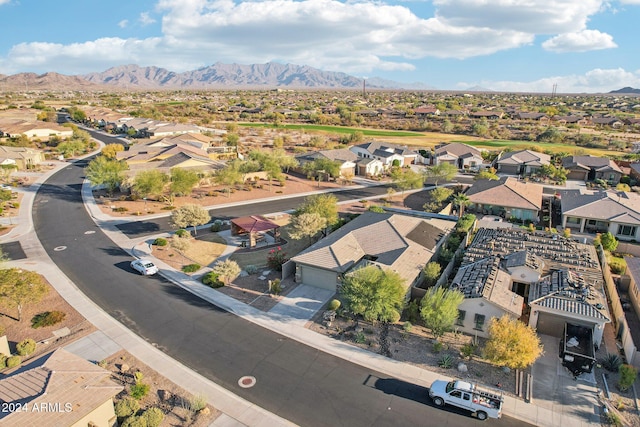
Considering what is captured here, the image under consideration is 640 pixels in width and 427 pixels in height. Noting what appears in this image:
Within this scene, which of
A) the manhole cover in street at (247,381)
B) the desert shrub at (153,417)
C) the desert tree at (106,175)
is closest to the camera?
the desert shrub at (153,417)

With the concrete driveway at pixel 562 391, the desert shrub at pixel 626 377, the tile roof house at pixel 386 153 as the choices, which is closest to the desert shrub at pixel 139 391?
the concrete driveway at pixel 562 391

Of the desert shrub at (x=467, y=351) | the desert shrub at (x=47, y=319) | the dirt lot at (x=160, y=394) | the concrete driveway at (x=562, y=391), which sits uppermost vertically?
the desert shrub at (x=467, y=351)

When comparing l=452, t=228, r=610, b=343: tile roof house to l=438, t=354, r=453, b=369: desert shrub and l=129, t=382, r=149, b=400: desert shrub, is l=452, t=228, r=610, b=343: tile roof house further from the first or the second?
l=129, t=382, r=149, b=400: desert shrub

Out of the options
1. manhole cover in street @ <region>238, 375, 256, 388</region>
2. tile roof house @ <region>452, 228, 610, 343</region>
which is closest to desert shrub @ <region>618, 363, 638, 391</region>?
tile roof house @ <region>452, 228, 610, 343</region>

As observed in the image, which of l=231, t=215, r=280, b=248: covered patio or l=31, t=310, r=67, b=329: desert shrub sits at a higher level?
l=231, t=215, r=280, b=248: covered patio

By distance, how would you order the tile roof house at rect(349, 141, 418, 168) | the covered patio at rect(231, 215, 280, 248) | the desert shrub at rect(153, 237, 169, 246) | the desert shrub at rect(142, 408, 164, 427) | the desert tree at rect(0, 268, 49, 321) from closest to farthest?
1. the desert shrub at rect(142, 408, 164, 427)
2. the desert tree at rect(0, 268, 49, 321)
3. the desert shrub at rect(153, 237, 169, 246)
4. the covered patio at rect(231, 215, 280, 248)
5. the tile roof house at rect(349, 141, 418, 168)

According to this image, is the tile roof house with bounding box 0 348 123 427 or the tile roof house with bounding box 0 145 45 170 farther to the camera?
the tile roof house with bounding box 0 145 45 170

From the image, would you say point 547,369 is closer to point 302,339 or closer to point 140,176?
point 302,339

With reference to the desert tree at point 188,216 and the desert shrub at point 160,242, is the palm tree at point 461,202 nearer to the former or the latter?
the desert tree at point 188,216
